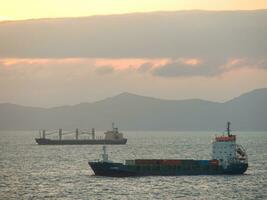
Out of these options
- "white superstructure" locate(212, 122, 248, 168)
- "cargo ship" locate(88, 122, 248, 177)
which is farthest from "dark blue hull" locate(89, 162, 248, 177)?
"white superstructure" locate(212, 122, 248, 168)

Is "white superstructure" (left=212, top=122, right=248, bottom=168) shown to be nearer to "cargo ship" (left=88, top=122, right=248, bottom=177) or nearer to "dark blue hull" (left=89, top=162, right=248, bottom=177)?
"cargo ship" (left=88, top=122, right=248, bottom=177)

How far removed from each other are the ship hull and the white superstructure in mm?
1237

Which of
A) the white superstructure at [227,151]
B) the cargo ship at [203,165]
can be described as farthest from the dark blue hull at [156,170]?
the white superstructure at [227,151]

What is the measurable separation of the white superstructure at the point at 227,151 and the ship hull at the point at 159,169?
1237mm

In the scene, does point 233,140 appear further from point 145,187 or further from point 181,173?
point 145,187

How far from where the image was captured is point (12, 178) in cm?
13625

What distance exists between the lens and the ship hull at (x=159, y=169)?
133 metres

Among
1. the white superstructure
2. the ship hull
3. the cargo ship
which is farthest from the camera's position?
the white superstructure

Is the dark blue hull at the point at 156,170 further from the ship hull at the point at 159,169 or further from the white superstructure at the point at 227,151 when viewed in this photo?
→ the white superstructure at the point at 227,151

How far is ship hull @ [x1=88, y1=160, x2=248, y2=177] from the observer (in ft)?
437

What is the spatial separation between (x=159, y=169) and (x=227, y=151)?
38.3 ft

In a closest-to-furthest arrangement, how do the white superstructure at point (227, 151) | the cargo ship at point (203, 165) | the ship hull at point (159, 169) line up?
the ship hull at point (159, 169) < the cargo ship at point (203, 165) < the white superstructure at point (227, 151)

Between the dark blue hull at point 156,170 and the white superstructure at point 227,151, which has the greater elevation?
the white superstructure at point 227,151

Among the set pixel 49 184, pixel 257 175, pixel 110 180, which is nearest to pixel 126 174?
pixel 110 180
